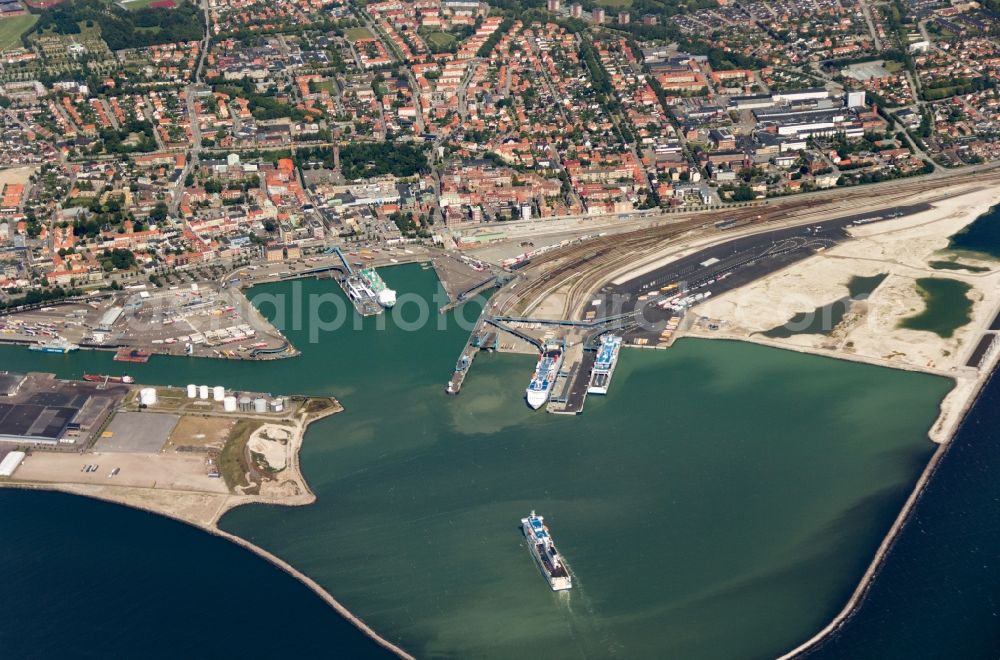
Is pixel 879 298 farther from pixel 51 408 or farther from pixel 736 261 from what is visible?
pixel 51 408

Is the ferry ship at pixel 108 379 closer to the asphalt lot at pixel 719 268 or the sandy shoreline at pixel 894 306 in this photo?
the asphalt lot at pixel 719 268

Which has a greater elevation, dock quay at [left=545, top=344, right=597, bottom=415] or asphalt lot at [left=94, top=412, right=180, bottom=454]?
dock quay at [left=545, top=344, right=597, bottom=415]

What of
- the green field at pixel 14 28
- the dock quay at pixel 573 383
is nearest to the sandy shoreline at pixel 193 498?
the dock quay at pixel 573 383

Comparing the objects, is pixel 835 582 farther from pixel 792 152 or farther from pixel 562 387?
pixel 792 152

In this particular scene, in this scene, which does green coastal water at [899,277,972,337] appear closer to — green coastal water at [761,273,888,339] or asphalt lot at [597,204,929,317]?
green coastal water at [761,273,888,339]

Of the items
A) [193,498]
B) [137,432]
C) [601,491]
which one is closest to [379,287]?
[137,432]

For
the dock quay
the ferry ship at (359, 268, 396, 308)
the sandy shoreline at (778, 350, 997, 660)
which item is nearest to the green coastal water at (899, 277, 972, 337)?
the sandy shoreline at (778, 350, 997, 660)
